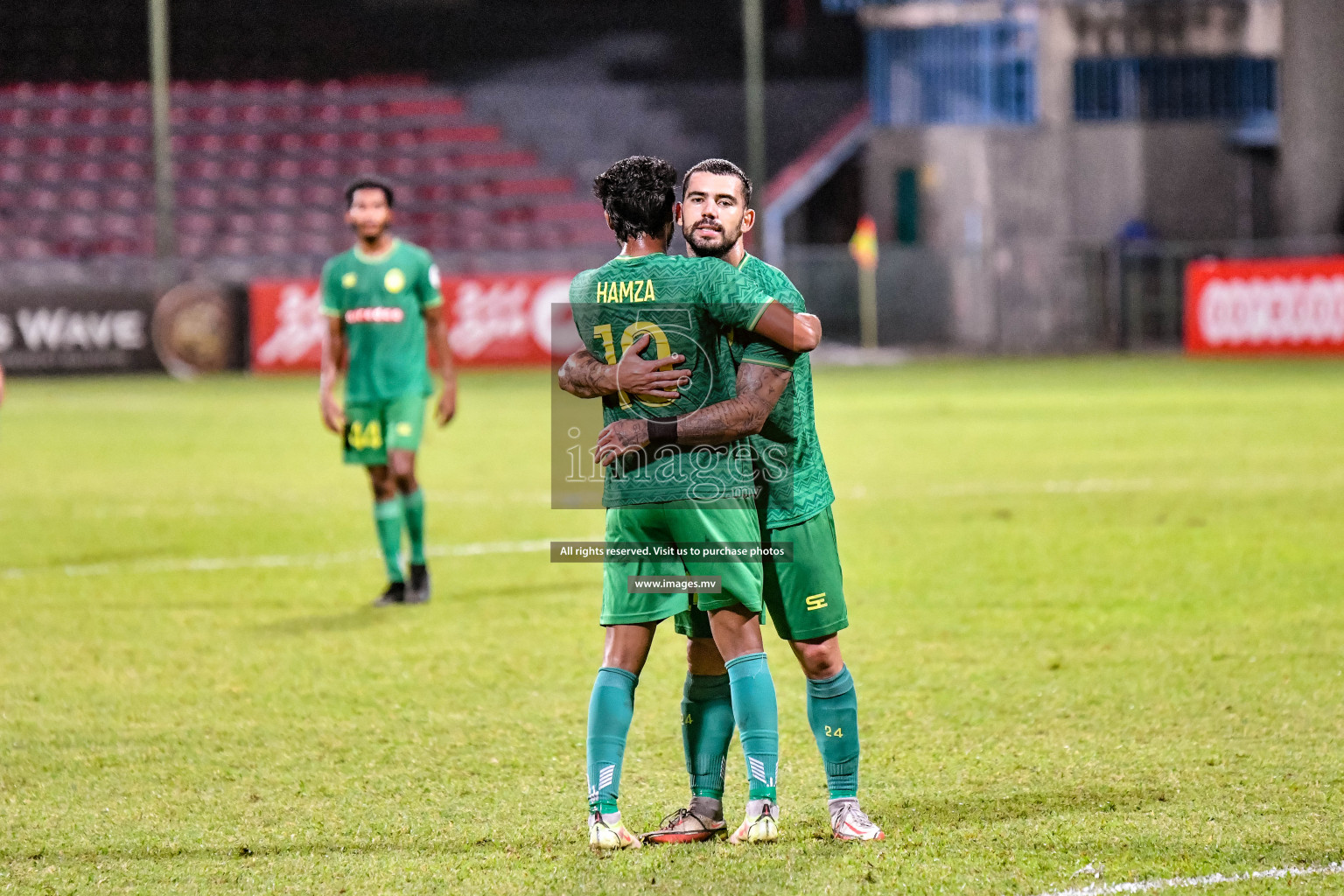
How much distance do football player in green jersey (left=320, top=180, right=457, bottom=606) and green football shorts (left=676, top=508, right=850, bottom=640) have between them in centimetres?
434

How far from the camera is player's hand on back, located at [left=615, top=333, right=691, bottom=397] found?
13.8 feet

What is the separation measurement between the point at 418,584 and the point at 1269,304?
73.9ft

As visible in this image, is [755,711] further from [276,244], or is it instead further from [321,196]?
[321,196]

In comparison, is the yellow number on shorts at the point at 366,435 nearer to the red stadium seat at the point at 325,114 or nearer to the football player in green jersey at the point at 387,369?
the football player in green jersey at the point at 387,369

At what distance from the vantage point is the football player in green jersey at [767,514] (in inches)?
166

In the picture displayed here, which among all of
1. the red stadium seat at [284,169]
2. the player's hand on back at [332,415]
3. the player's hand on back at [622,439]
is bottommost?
the player's hand on back at [332,415]

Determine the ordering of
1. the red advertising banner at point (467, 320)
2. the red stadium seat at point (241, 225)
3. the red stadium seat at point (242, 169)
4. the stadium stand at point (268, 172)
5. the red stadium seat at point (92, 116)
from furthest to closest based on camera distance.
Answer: the red stadium seat at point (92, 116), the red stadium seat at point (242, 169), the red stadium seat at point (241, 225), the stadium stand at point (268, 172), the red advertising banner at point (467, 320)

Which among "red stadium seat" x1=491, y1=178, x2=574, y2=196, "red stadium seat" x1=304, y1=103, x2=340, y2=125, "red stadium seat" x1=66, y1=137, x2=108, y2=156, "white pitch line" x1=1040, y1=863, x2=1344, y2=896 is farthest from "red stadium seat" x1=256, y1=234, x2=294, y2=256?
"white pitch line" x1=1040, y1=863, x2=1344, y2=896

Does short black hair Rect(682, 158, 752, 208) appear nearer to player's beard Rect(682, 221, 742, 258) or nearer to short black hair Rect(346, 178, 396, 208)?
player's beard Rect(682, 221, 742, 258)

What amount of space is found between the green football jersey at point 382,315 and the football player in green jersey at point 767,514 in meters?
4.32

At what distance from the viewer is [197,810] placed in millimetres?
4879

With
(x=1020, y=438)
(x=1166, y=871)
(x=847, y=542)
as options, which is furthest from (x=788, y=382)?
(x=1020, y=438)

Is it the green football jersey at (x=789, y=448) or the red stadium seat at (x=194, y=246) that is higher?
the red stadium seat at (x=194, y=246)

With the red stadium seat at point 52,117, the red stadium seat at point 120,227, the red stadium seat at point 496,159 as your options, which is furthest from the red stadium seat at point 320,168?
the red stadium seat at point 52,117
